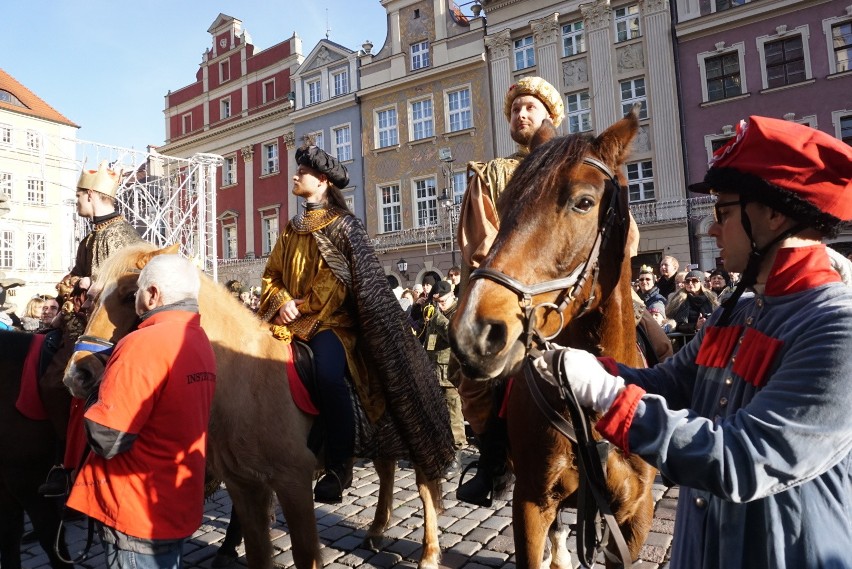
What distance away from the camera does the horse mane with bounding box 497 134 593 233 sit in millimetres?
1782

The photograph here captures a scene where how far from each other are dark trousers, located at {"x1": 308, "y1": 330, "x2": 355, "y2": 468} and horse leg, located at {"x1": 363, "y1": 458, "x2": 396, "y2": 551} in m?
0.75

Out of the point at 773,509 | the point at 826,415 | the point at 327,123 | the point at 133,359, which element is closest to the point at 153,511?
the point at 133,359

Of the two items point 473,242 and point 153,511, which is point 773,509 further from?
point 153,511

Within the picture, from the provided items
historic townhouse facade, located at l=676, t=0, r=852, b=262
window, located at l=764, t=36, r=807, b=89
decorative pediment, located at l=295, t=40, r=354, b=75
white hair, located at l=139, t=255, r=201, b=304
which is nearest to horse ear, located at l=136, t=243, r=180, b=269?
white hair, located at l=139, t=255, r=201, b=304

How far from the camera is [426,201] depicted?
2592cm

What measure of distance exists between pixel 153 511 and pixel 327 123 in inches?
1124

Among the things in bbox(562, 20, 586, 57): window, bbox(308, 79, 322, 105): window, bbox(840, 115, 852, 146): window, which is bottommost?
bbox(840, 115, 852, 146): window

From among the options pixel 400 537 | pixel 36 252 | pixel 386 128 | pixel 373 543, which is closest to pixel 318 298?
pixel 373 543

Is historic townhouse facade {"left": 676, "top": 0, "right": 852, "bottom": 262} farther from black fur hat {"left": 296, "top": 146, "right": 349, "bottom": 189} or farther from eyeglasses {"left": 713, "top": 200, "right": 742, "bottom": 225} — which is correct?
eyeglasses {"left": 713, "top": 200, "right": 742, "bottom": 225}

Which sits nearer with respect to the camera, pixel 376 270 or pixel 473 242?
pixel 473 242

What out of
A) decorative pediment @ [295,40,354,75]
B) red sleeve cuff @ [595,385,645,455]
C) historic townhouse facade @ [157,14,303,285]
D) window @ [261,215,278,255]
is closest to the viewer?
red sleeve cuff @ [595,385,645,455]

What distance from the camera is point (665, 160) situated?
20078 mm

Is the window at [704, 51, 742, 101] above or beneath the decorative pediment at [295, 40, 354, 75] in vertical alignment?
beneath

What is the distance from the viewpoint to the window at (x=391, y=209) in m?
26.7
